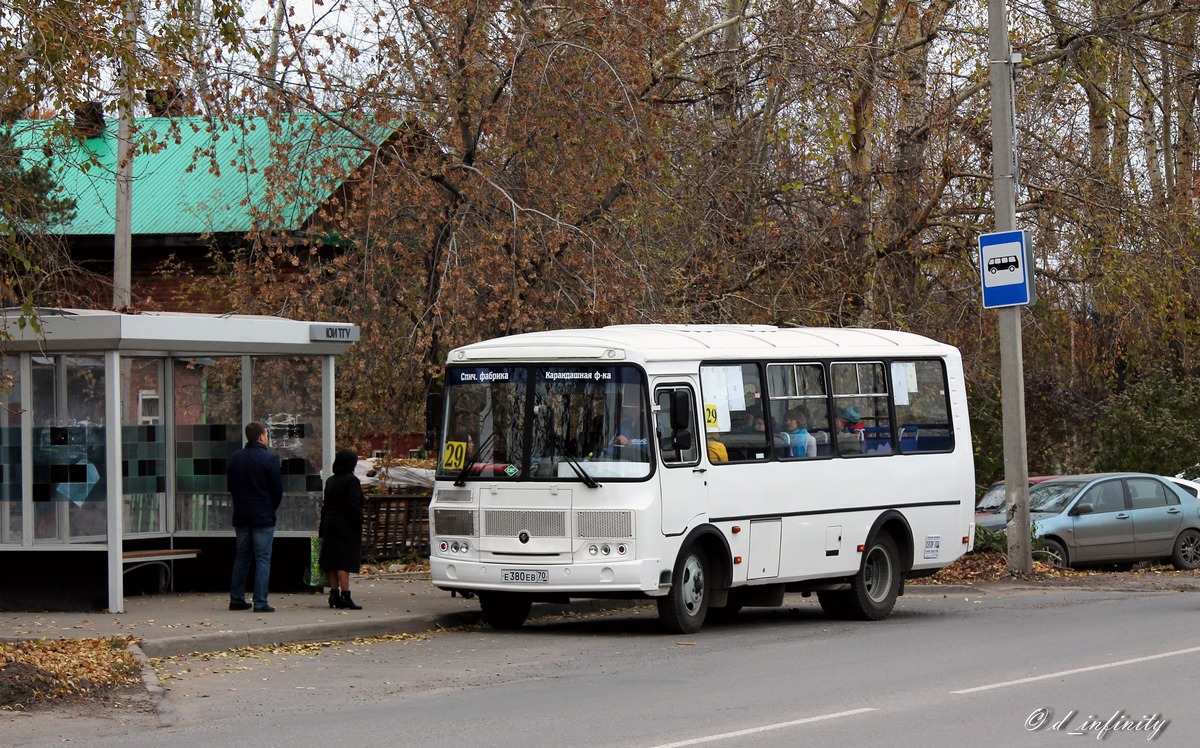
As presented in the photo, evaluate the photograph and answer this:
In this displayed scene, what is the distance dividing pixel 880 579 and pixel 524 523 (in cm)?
438

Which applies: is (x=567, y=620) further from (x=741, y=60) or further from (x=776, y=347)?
(x=741, y=60)

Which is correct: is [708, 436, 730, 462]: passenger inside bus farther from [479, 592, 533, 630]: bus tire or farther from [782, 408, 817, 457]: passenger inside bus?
[479, 592, 533, 630]: bus tire

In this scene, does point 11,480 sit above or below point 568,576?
above

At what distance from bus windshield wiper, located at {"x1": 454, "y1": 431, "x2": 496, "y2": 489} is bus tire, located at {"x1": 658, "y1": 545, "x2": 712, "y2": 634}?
83.0 inches

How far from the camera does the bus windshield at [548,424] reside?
1416 cm

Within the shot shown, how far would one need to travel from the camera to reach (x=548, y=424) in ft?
47.2

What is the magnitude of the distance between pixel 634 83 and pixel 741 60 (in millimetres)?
3716

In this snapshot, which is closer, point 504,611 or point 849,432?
point 504,611

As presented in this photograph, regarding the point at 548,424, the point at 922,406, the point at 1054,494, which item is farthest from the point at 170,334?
the point at 1054,494

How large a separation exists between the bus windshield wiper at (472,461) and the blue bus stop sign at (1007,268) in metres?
8.30

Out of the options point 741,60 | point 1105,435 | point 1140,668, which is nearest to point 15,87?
point 1140,668

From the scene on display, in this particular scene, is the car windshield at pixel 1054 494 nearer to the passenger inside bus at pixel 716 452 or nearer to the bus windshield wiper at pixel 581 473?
the passenger inside bus at pixel 716 452

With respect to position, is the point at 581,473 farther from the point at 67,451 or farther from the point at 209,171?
the point at 209,171

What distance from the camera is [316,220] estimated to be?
20172mm
